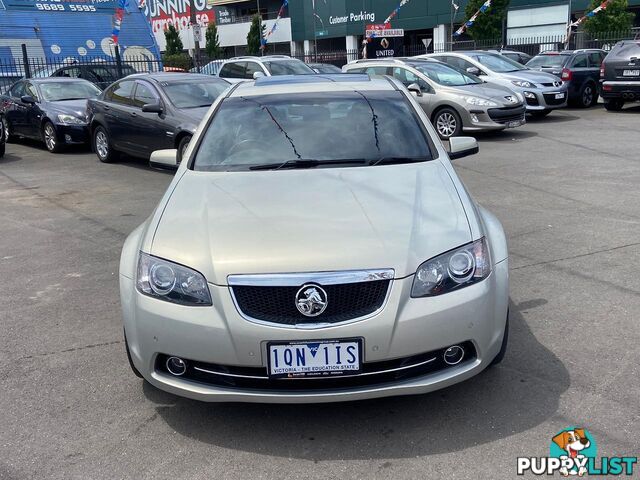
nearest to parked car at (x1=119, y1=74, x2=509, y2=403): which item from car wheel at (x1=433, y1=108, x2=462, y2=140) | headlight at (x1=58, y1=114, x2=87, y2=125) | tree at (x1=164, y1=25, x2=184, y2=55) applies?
car wheel at (x1=433, y1=108, x2=462, y2=140)

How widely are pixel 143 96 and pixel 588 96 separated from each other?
12977 millimetres

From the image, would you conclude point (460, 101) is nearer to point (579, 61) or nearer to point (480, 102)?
point (480, 102)

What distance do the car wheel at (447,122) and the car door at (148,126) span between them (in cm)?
571

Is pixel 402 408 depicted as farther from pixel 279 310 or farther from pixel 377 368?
pixel 279 310

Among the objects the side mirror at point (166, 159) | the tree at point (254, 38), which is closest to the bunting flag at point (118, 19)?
the side mirror at point (166, 159)

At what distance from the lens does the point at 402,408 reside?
3379 mm

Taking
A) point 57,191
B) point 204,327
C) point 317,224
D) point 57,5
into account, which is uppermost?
point 57,5

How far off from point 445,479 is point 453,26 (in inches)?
1868

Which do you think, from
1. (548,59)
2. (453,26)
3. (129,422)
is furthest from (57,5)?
(453,26)

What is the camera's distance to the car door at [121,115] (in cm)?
1109

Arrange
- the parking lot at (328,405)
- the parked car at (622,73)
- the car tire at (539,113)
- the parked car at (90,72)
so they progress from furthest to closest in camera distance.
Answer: the parked car at (90,72)
the parked car at (622,73)
the car tire at (539,113)
the parking lot at (328,405)

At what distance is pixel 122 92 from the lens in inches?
452

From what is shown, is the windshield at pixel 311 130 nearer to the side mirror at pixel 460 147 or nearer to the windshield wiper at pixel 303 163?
the windshield wiper at pixel 303 163

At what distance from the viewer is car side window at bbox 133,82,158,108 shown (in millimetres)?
10750
